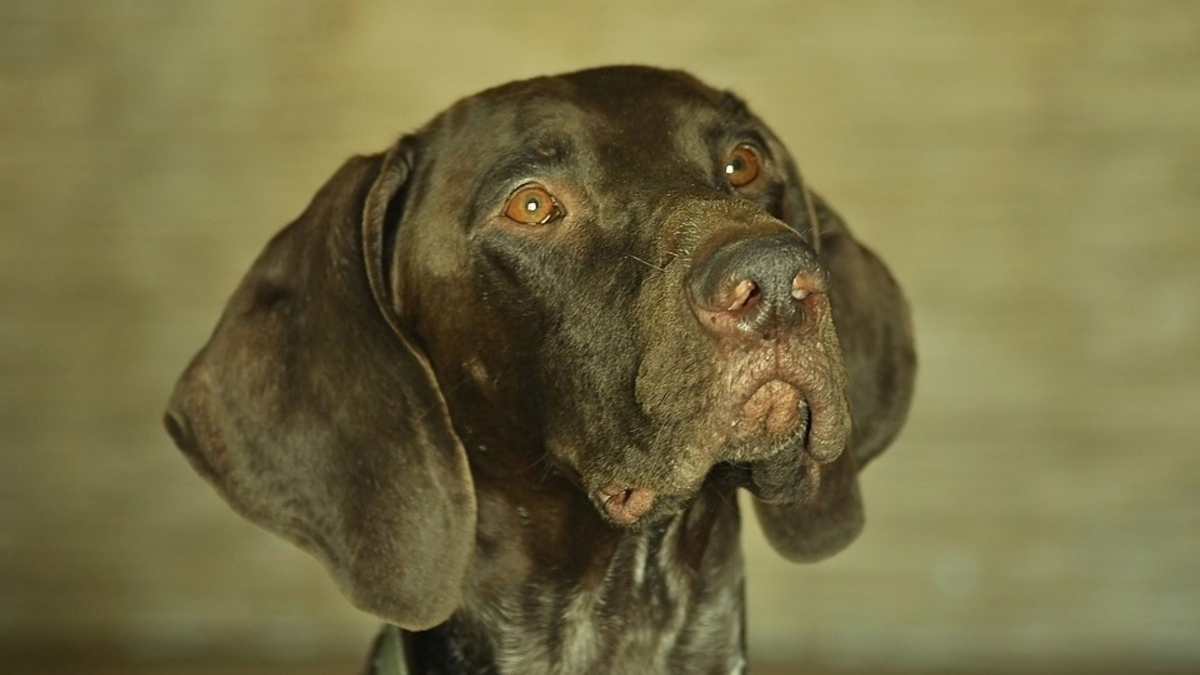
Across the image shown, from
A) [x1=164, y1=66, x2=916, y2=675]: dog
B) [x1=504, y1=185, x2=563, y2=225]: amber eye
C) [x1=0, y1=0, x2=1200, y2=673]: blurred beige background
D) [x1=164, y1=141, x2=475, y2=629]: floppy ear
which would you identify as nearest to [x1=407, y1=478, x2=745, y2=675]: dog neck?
[x1=164, y1=66, x2=916, y2=675]: dog

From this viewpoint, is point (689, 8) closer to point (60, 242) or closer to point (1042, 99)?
point (1042, 99)

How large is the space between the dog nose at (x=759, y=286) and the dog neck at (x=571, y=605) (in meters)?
0.63

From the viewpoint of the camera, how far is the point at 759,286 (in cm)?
210

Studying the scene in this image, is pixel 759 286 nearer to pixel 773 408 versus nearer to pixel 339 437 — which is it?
pixel 773 408

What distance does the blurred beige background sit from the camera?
4.95 m

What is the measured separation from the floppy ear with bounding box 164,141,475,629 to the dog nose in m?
0.65

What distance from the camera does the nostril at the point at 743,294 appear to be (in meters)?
2.11

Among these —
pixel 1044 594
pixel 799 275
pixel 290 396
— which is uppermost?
pixel 799 275

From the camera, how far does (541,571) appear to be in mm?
2758

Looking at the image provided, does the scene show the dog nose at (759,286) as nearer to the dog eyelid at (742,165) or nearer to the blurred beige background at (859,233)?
the dog eyelid at (742,165)

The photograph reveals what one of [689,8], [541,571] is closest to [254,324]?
[541,571]

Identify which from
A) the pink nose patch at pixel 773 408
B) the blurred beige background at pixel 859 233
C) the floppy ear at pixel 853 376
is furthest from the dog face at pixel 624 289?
the blurred beige background at pixel 859 233

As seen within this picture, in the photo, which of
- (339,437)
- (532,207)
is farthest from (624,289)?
(339,437)

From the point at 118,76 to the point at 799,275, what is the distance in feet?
11.3
